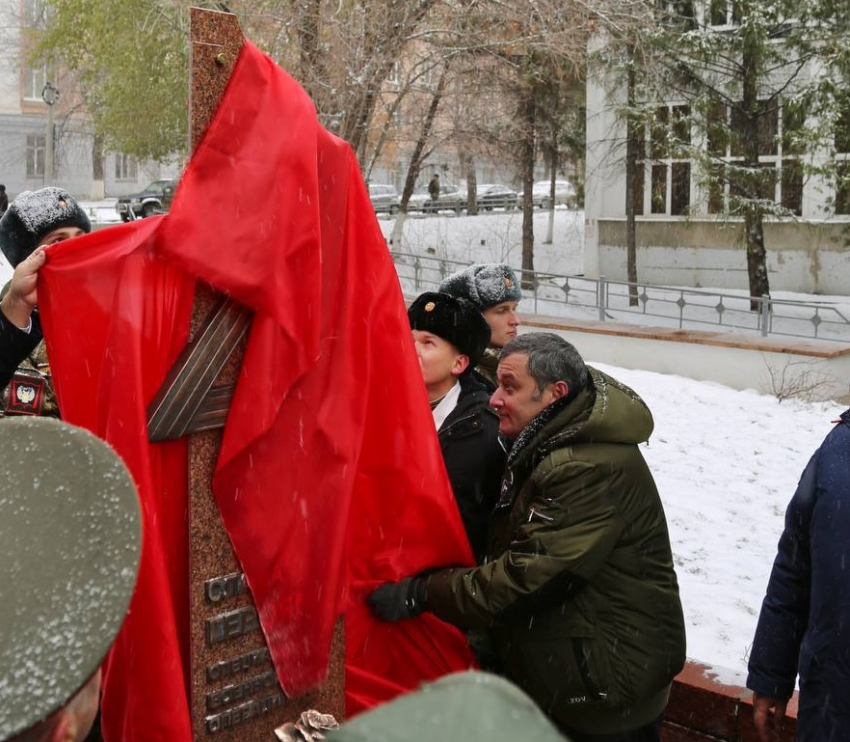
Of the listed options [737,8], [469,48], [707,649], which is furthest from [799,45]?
[707,649]

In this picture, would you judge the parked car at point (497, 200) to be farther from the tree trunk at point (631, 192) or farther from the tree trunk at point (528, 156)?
the tree trunk at point (631, 192)

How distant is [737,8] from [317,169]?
1618cm

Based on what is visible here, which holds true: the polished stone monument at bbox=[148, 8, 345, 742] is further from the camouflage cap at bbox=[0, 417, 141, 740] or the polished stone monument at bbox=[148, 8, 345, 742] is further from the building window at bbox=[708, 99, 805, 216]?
the building window at bbox=[708, 99, 805, 216]

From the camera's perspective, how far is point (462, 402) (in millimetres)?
3387

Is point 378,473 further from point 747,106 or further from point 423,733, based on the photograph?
point 747,106

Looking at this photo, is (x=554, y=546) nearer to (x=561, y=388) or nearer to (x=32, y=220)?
(x=561, y=388)

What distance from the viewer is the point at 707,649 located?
15.7 ft

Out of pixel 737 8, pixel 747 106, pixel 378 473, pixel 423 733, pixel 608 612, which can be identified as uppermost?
pixel 737 8

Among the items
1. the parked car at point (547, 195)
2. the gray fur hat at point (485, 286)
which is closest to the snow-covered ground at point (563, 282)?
the parked car at point (547, 195)

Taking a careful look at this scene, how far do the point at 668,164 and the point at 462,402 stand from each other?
66.1 ft

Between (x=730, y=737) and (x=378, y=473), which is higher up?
(x=378, y=473)

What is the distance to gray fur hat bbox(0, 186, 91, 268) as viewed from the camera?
3.25m

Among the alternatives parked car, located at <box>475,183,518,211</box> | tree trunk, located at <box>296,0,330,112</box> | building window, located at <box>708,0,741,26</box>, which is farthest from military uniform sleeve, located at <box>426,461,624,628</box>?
parked car, located at <box>475,183,518,211</box>

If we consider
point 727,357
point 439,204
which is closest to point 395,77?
point 727,357
